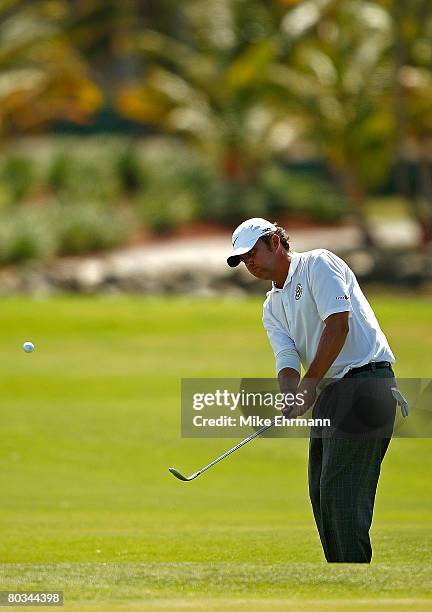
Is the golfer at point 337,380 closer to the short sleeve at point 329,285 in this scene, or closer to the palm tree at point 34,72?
the short sleeve at point 329,285

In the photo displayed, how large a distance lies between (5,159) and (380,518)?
76.3 feet

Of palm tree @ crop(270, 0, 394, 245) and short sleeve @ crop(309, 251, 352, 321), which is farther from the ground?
palm tree @ crop(270, 0, 394, 245)

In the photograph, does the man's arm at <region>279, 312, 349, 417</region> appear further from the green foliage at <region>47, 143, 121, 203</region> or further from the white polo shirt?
the green foliage at <region>47, 143, 121, 203</region>

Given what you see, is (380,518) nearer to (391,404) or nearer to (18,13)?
(391,404)

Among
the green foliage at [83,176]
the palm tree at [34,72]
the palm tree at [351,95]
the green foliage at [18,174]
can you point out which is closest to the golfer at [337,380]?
the palm tree at [351,95]

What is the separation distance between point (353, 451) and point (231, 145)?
27.1 meters

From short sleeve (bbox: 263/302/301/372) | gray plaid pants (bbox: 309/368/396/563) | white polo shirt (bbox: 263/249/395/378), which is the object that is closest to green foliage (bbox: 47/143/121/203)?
short sleeve (bbox: 263/302/301/372)

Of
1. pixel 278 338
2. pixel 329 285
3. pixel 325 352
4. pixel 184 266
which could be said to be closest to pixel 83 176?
pixel 184 266

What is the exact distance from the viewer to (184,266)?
26.4 m

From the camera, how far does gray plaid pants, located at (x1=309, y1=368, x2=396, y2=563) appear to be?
6.23 meters

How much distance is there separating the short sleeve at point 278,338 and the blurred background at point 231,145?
1899 cm

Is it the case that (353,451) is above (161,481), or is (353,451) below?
below

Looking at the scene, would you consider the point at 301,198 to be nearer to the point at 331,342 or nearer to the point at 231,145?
the point at 231,145

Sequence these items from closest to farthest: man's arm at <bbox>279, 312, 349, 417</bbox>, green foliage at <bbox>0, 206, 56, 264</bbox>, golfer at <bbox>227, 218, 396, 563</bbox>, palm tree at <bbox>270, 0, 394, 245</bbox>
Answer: man's arm at <bbox>279, 312, 349, 417</bbox> → golfer at <bbox>227, 218, 396, 563</bbox> → green foliage at <bbox>0, 206, 56, 264</bbox> → palm tree at <bbox>270, 0, 394, 245</bbox>
